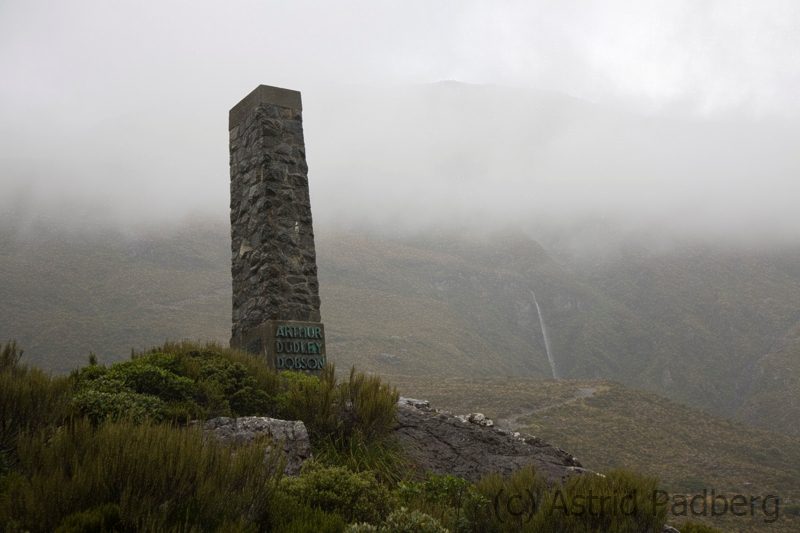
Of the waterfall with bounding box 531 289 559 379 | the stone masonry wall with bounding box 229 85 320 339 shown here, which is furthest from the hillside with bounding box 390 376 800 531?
the waterfall with bounding box 531 289 559 379

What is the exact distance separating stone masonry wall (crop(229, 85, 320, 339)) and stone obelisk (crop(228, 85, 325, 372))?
0.01 metres

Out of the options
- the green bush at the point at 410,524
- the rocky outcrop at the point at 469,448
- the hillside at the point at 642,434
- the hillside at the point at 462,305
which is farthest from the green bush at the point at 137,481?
the hillside at the point at 462,305

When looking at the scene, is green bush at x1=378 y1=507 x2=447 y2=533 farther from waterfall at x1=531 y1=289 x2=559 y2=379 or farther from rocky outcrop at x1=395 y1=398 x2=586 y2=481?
waterfall at x1=531 y1=289 x2=559 y2=379

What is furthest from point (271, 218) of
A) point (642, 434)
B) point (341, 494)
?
point (642, 434)

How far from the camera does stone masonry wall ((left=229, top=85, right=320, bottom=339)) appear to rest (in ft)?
36.6

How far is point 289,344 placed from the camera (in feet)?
35.4

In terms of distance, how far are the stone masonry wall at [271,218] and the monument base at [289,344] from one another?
176 millimetres

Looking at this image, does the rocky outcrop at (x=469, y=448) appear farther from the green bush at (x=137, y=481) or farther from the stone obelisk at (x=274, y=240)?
the green bush at (x=137, y=481)

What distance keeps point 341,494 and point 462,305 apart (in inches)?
2711

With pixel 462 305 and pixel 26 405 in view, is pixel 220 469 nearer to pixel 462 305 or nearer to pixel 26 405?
pixel 26 405

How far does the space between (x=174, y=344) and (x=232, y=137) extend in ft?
15.8

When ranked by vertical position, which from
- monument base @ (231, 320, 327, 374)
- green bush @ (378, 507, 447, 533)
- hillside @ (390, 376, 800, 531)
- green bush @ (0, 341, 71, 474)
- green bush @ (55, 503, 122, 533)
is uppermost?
monument base @ (231, 320, 327, 374)

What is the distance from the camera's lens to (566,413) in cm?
3541

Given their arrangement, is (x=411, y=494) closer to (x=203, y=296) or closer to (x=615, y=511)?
(x=615, y=511)
